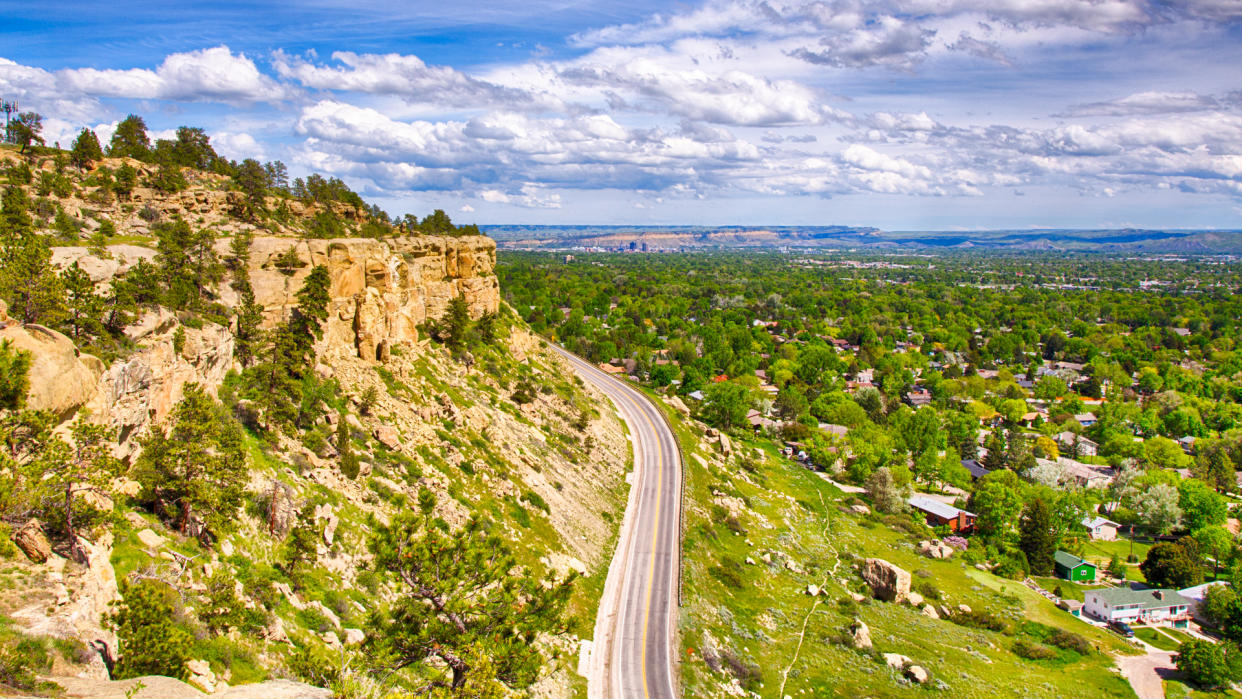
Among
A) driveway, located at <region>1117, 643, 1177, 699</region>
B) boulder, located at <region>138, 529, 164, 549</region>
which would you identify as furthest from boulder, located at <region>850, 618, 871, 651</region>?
boulder, located at <region>138, 529, 164, 549</region>

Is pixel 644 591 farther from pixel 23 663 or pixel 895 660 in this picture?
pixel 23 663

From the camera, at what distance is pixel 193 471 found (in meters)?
22.3

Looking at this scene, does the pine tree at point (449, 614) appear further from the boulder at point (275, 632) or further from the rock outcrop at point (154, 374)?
the rock outcrop at point (154, 374)

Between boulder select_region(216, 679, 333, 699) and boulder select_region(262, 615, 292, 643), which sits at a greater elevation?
boulder select_region(216, 679, 333, 699)

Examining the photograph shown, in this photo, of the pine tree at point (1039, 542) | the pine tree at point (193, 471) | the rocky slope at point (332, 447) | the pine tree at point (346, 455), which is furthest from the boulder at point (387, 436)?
the pine tree at point (1039, 542)

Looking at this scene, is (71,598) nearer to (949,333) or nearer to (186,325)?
(186,325)

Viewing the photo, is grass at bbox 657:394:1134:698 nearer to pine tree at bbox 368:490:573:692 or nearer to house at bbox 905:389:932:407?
pine tree at bbox 368:490:573:692

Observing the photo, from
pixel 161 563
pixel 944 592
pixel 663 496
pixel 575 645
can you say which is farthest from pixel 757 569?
pixel 161 563

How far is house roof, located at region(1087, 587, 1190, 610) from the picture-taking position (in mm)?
56438

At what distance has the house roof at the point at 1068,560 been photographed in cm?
6462

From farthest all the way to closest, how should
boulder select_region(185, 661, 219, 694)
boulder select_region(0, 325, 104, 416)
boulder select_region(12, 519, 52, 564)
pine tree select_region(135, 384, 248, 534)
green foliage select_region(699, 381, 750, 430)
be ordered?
green foliage select_region(699, 381, 750, 430), pine tree select_region(135, 384, 248, 534), boulder select_region(0, 325, 104, 416), boulder select_region(12, 519, 52, 564), boulder select_region(185, 661, 219, 694)

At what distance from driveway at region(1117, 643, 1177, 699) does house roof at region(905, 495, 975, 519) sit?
932 inches

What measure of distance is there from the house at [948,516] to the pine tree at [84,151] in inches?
3460

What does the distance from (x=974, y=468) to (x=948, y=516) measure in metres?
20.2
